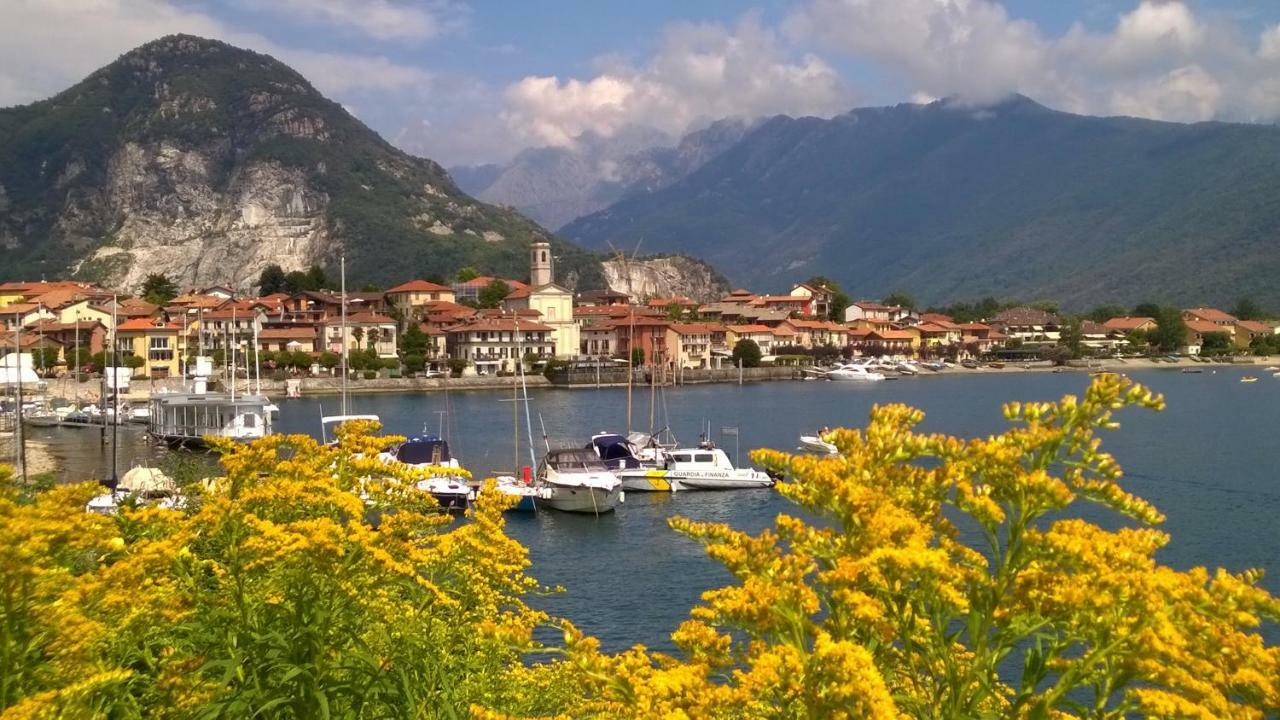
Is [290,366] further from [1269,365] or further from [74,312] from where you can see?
[1269,365]

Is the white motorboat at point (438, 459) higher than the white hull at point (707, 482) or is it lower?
higher

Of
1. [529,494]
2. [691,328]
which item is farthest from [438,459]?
[691,328]

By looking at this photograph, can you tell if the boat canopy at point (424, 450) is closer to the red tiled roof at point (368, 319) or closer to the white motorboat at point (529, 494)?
the white motorboat at point (529, 494)

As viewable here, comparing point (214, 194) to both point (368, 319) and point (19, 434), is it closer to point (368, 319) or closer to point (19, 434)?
point (368, 319)

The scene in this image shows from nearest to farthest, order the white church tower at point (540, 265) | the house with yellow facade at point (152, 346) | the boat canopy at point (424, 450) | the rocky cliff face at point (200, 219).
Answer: the boat canopy at point (424, 450) < the house with yellow facade at point (152, 346) < the white church tower at point (540, 265) < the rocky cliff face at point (200, 219)

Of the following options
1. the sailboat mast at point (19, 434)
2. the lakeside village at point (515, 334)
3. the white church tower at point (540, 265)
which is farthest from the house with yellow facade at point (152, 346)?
the sailboat mast at point (19, 434)

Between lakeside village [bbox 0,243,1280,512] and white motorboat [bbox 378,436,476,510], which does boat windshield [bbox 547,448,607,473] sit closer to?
lakeside village [bbox 0,243,1280,512]
